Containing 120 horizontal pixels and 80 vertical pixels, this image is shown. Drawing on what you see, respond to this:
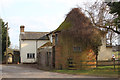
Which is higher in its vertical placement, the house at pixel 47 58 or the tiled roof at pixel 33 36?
the tiled roof at pixel 33 36

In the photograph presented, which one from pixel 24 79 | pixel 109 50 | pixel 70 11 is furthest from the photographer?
pixel 109 50

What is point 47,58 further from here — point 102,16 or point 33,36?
point 33,36

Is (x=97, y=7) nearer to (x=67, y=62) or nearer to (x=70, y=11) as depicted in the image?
(x=70, y=11)

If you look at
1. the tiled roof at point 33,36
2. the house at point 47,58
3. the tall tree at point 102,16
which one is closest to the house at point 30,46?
the tiled roof at point 33,36

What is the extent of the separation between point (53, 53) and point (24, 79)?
10.4m

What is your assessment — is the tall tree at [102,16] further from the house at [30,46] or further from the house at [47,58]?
the house at [30,46]

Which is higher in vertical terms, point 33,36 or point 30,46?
point 33,36

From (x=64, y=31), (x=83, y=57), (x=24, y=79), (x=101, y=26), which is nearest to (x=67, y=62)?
(x=83, y=57)

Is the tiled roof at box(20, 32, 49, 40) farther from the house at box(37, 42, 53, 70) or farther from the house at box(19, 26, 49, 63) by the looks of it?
the house at box(37, 42, 53, 70)

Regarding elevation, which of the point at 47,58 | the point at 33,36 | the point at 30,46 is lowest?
the point at 47,58

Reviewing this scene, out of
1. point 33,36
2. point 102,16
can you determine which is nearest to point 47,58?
point 102,16

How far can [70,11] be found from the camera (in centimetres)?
2558

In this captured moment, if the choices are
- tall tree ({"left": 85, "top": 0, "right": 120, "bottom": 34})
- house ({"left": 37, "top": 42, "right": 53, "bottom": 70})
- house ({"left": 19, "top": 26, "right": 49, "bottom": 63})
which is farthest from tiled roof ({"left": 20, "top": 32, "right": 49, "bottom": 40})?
tall tree ({"left": 85, "top": 0, "right": 120, "bottom": 34})

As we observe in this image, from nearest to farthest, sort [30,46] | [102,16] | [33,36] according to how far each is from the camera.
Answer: [102,16] < [30,46] < [33,36]
